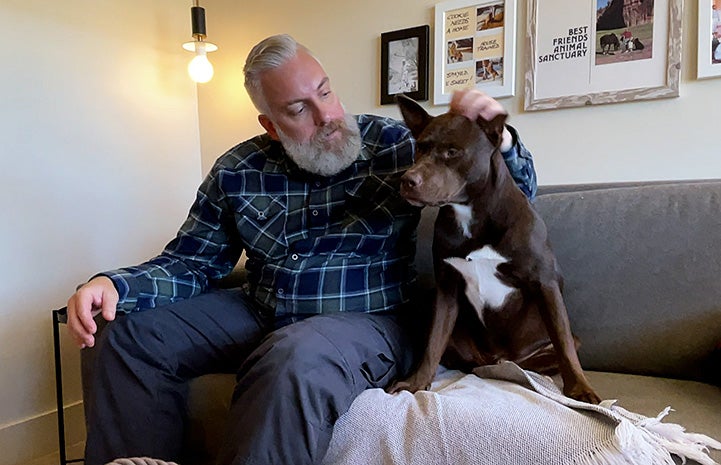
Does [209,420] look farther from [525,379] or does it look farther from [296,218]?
[525,379]

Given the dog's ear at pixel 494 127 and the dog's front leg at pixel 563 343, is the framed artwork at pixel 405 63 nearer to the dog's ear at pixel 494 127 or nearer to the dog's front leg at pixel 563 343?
the dog's ear at pixel 494 127

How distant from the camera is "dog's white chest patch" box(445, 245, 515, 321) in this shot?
1.24 metres

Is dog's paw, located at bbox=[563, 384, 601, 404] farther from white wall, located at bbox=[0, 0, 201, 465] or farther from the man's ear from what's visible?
white wall, located at bbox=[0, 0, 201, 465]

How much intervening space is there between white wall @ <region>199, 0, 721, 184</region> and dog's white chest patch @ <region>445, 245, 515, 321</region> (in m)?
0.83

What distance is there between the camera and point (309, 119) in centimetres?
150

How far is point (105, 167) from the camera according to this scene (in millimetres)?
2332

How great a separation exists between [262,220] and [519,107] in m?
1.02

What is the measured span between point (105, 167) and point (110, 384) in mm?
1315

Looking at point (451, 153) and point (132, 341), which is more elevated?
point (451, 153)

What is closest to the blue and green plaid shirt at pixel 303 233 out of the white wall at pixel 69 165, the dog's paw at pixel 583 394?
the dog's paw at pixel 583 394

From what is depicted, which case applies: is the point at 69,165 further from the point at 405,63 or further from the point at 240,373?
the point at 240,373

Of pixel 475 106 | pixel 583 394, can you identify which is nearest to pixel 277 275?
pixel 475 106

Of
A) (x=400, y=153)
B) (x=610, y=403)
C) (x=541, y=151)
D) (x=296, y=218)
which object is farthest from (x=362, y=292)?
(x=541, y=151)

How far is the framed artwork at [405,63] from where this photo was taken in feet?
7.19
